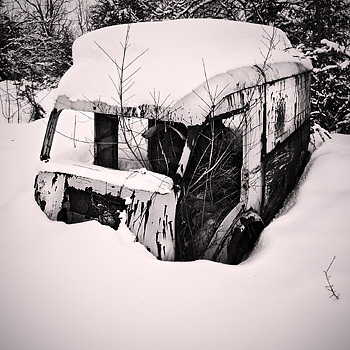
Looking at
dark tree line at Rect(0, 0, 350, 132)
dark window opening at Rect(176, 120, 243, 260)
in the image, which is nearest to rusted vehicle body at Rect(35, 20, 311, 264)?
dark window opening at Rect(176, 120, 243, 260)

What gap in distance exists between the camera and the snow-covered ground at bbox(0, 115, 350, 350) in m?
2.41

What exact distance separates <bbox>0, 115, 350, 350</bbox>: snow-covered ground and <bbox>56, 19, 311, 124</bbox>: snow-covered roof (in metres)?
1.12

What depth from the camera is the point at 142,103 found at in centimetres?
308

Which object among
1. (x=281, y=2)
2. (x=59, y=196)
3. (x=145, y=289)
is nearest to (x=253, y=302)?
(x=145, y=289)

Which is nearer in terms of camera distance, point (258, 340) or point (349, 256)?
point (258, 340)

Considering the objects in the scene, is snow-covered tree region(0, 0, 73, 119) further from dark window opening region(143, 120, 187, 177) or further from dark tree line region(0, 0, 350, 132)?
dark window opening region(143, 120, 187, 177)

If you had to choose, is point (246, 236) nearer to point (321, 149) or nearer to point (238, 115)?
point (238, 115)

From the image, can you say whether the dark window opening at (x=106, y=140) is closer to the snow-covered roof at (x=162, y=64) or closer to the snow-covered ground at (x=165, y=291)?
the snow-covered roof at (x=162, y=64)

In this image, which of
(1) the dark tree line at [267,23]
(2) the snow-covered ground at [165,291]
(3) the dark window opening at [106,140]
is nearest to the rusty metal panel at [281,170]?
(2) the snow-covered ground at [165,291]

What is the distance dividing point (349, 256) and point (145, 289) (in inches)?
65.8

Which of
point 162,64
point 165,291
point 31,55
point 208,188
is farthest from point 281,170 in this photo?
point 31,55

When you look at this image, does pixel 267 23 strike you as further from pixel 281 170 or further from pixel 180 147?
pixel 180 147

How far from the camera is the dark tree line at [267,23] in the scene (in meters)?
8.96

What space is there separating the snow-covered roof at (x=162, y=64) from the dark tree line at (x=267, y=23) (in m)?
5.29
